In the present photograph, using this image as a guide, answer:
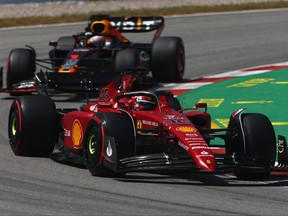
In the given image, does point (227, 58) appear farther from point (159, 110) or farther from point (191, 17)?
point (159, 110)

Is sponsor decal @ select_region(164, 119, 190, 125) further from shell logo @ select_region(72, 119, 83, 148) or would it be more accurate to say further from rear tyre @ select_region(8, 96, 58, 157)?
rear tyre @ select_region(8, 96, 58, 157)

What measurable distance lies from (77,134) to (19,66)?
7.36 metres

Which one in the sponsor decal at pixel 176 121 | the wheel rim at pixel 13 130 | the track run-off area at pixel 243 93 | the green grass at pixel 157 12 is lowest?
the green grass at pixel 157 12

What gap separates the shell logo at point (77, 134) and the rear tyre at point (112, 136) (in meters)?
0.63

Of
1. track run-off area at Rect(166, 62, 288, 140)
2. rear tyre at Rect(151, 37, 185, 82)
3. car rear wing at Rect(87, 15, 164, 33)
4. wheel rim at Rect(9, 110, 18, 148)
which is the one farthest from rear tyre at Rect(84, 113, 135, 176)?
car rear wing at Rect(87, 15, 164, 33)

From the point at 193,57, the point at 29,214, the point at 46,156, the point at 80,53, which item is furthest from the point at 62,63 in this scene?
the point at 29,214

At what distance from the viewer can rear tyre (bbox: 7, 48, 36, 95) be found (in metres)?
17.9

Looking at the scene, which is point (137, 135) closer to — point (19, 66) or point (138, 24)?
point (19, 66)

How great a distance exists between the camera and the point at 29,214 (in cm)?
817

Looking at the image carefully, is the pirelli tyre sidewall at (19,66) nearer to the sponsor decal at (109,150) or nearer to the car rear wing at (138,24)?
the car rear wing at (138,24)

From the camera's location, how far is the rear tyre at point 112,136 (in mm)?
9828

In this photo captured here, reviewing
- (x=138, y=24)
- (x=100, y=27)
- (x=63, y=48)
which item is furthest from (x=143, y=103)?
(x=138, y=24)

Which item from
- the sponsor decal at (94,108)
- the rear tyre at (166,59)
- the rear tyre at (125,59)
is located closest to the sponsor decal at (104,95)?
the sponsor decal at (94,108)

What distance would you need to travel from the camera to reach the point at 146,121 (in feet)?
33.8
